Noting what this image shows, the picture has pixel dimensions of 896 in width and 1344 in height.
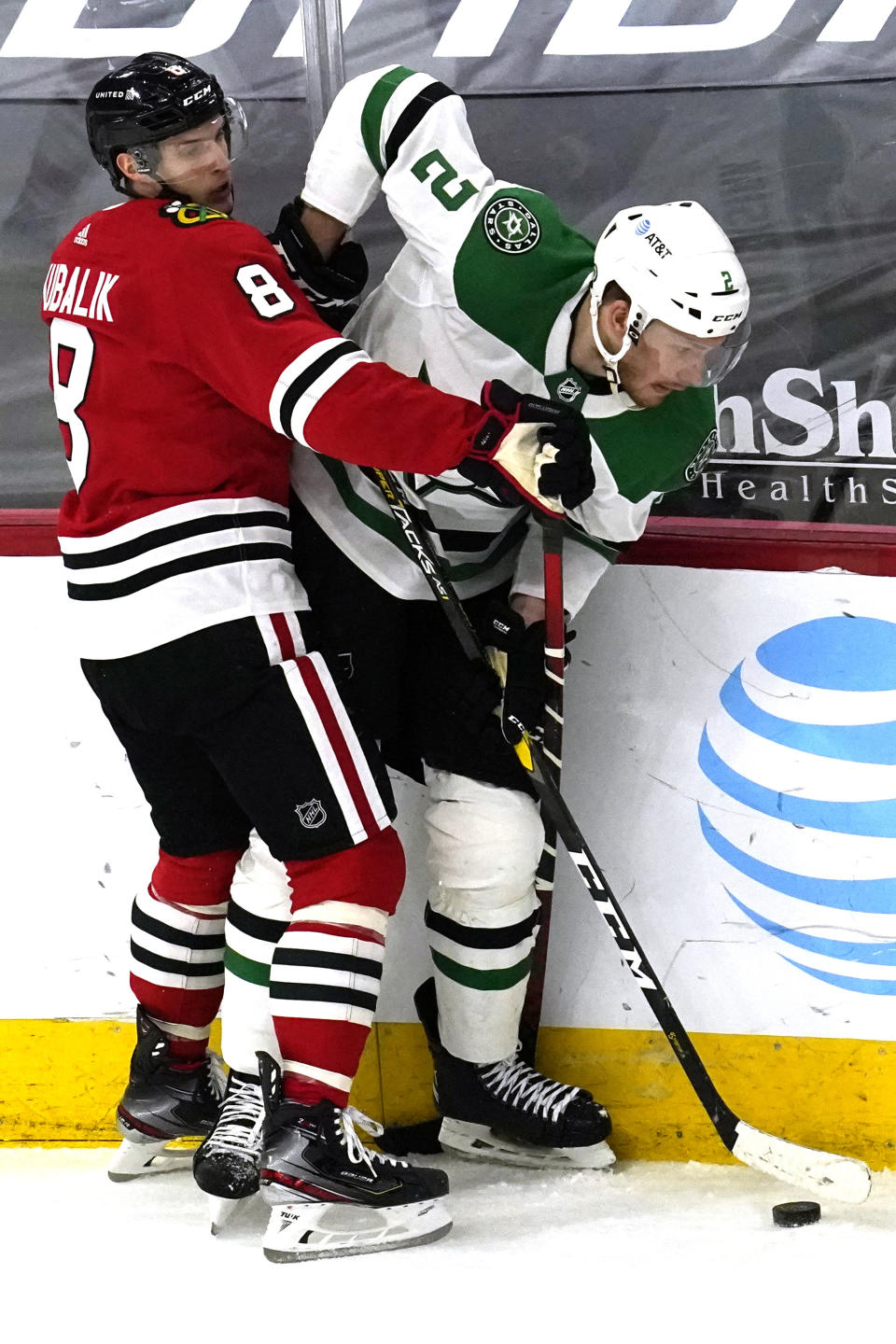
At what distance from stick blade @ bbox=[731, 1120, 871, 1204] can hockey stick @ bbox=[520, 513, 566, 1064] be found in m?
0.38

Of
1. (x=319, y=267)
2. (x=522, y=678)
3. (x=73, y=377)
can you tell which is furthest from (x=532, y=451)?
(x=73, y=377)

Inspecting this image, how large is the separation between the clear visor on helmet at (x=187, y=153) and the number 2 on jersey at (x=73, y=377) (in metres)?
0.24

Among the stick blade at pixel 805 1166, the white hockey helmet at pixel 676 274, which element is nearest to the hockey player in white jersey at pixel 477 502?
the white hockey helmet at pixel 676 274

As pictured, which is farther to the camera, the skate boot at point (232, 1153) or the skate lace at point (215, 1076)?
the skate lace at point (215, 1076)

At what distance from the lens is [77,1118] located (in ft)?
7.73

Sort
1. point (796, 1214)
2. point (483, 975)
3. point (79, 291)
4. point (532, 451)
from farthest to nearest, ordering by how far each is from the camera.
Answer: point (483, 975) < point (796, 1214) < point (79, 291) < point (532, 451)

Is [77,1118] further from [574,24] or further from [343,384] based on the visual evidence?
[574,24]

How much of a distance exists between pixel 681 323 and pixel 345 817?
743mm

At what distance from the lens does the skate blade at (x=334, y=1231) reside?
1.86 metres

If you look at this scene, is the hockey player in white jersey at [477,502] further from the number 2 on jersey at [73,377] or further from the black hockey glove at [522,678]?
the number 2 on jersey at [73,377]

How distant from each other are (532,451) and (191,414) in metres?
0.45

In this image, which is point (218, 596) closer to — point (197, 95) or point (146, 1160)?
point (197, 95)

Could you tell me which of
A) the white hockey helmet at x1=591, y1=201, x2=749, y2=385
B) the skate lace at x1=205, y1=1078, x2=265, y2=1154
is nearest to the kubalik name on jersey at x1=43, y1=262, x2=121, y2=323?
the white hockey helmet at x1=591, y1=201, x2=749, y2=385

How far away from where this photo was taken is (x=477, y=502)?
197 centimetres
